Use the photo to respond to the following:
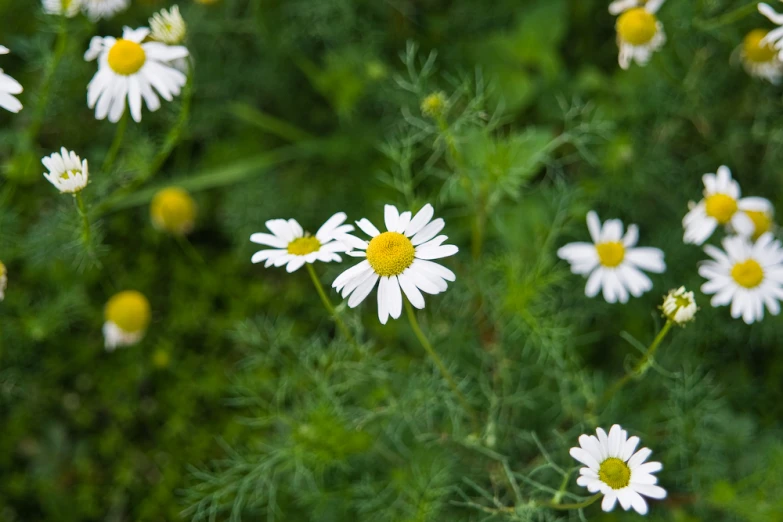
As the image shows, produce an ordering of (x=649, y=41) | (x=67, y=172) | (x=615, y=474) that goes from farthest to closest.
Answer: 1. (x=649, y=41)
2. (x=67, y=172)
3. (x=615, y=474)

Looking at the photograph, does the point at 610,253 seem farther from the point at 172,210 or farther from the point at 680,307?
the point at 172,210

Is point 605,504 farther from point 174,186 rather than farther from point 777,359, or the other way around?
point 174,186

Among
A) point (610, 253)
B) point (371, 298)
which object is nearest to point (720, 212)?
point (610, 253)

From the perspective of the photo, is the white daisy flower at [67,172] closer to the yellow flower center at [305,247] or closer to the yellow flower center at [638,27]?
Result: the yellow flower center at [305,247]

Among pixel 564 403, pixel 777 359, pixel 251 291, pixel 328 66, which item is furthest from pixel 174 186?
pixel 777 359

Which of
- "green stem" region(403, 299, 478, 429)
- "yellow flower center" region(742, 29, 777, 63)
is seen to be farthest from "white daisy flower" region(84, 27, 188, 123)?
"yellow flower center" region(742, 29, 777, 63)

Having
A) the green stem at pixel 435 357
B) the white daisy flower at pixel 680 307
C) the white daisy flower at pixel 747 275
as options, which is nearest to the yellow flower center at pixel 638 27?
the white daisy flower at pixel 747 275
